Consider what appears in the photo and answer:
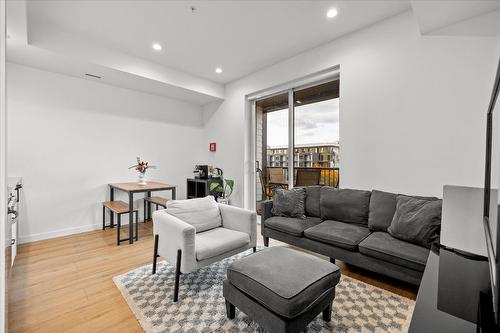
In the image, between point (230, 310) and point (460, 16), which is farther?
point (460, 16)

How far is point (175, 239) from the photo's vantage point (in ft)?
6.67

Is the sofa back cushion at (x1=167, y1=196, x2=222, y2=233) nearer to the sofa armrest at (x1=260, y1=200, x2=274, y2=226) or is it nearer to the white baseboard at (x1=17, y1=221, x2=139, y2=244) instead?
the sofa armrest at (x1=260, y1=200, x2=274, y2=226)

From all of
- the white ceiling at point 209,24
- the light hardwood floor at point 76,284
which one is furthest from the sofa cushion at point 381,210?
the white ceiling at point 209,24

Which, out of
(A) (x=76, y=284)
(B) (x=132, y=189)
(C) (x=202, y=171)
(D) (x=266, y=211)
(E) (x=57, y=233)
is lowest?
(A) (x=76, y=284)

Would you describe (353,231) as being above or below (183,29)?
below

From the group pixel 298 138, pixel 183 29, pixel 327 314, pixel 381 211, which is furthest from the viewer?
pixel 298 138

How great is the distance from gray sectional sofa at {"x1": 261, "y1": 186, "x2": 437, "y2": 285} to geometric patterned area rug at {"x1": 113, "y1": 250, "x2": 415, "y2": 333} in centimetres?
27

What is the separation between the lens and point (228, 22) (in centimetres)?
286

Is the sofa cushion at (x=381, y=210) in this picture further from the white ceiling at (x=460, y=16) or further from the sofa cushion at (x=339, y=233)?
the white ceiling at (x=460, y=16)

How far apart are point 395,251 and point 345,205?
85cm

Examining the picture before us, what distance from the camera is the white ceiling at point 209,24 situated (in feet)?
8.36

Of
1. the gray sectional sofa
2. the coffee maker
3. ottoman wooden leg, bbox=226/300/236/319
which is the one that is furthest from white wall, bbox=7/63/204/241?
ottoman wooden leg, bbox=226/300/236/319

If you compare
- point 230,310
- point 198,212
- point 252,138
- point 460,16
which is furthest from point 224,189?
point 460,16

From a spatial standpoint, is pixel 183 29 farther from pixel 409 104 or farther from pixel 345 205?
pixel 345 205
